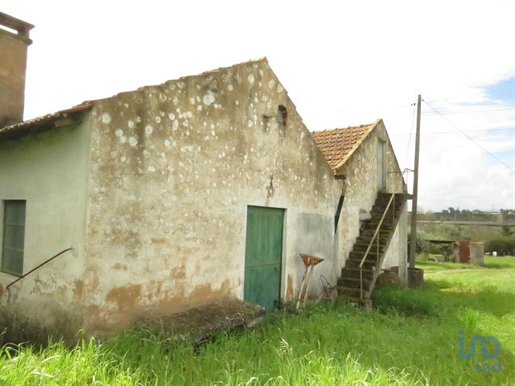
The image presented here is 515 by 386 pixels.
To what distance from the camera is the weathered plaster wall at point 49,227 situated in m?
4.94

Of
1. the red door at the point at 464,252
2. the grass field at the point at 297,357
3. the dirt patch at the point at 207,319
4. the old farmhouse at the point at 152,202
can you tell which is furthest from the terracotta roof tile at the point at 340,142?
the red door at the point at 464,252

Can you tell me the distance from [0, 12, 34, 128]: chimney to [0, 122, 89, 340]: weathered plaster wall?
6.04 ft

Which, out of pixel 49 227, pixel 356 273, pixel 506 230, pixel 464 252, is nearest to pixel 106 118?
pixel 49 227

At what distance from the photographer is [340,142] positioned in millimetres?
11961

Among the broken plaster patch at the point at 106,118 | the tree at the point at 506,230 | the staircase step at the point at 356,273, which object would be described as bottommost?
Answer: the staircase step at the point at 356,273

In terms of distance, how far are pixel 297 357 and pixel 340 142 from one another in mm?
8171

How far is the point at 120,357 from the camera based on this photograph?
168 inches

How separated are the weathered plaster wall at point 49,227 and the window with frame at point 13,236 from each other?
16cm

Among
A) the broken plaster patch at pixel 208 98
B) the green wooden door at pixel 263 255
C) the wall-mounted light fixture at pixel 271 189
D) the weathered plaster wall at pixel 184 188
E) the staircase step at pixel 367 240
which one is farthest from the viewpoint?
the staircase step at pixel 367 240

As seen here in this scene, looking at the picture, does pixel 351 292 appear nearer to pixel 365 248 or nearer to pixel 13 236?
pixel 365 248

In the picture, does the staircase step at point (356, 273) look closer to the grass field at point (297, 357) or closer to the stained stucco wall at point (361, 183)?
the stained stucco wall at point (361, 183)

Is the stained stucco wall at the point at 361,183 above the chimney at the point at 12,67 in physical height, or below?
below

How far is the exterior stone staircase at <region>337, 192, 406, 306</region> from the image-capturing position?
9.59 metres

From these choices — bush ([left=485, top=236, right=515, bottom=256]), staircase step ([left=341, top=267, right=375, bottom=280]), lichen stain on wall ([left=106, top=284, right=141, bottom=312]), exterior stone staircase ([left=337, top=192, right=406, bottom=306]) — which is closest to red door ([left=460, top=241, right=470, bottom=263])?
bush ([left=485, top=236, right=515, bottom=256])
